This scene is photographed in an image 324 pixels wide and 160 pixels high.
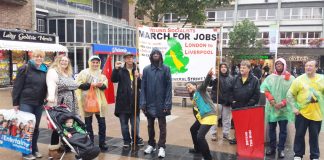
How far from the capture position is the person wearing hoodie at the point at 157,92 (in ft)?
19.0

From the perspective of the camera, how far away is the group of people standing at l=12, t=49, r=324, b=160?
17.7ft

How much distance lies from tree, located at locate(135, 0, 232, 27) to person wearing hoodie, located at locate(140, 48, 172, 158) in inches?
483

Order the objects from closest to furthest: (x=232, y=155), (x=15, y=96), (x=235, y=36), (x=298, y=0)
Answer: (x=15, y=96) → (x=232, y=155) → (x=235, y=36) → (x=298, y=0)

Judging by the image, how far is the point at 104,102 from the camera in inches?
241

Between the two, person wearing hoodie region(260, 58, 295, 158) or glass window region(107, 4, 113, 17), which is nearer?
person wearing hoodie region(260, 58, 295, 158)

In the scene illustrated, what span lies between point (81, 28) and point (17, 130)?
21.0 m

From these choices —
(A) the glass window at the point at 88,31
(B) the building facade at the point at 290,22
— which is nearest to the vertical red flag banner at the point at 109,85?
(A) the glass window at the point at 88,31

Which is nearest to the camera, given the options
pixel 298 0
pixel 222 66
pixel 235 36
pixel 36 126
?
pixel 36 126

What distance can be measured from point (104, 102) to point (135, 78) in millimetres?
729

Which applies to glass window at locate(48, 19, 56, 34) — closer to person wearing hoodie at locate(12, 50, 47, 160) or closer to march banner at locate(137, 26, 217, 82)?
march banner at locate(137, 26, 217, 82)

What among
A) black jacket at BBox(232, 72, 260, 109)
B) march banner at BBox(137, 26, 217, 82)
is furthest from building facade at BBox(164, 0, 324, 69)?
black jacket at BBox(232, 72, 260, 109)

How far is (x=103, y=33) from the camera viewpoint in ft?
93.2

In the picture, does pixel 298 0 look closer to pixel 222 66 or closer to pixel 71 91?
pixel 222 66

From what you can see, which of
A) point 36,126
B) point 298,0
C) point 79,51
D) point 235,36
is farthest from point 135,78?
point 298,0
